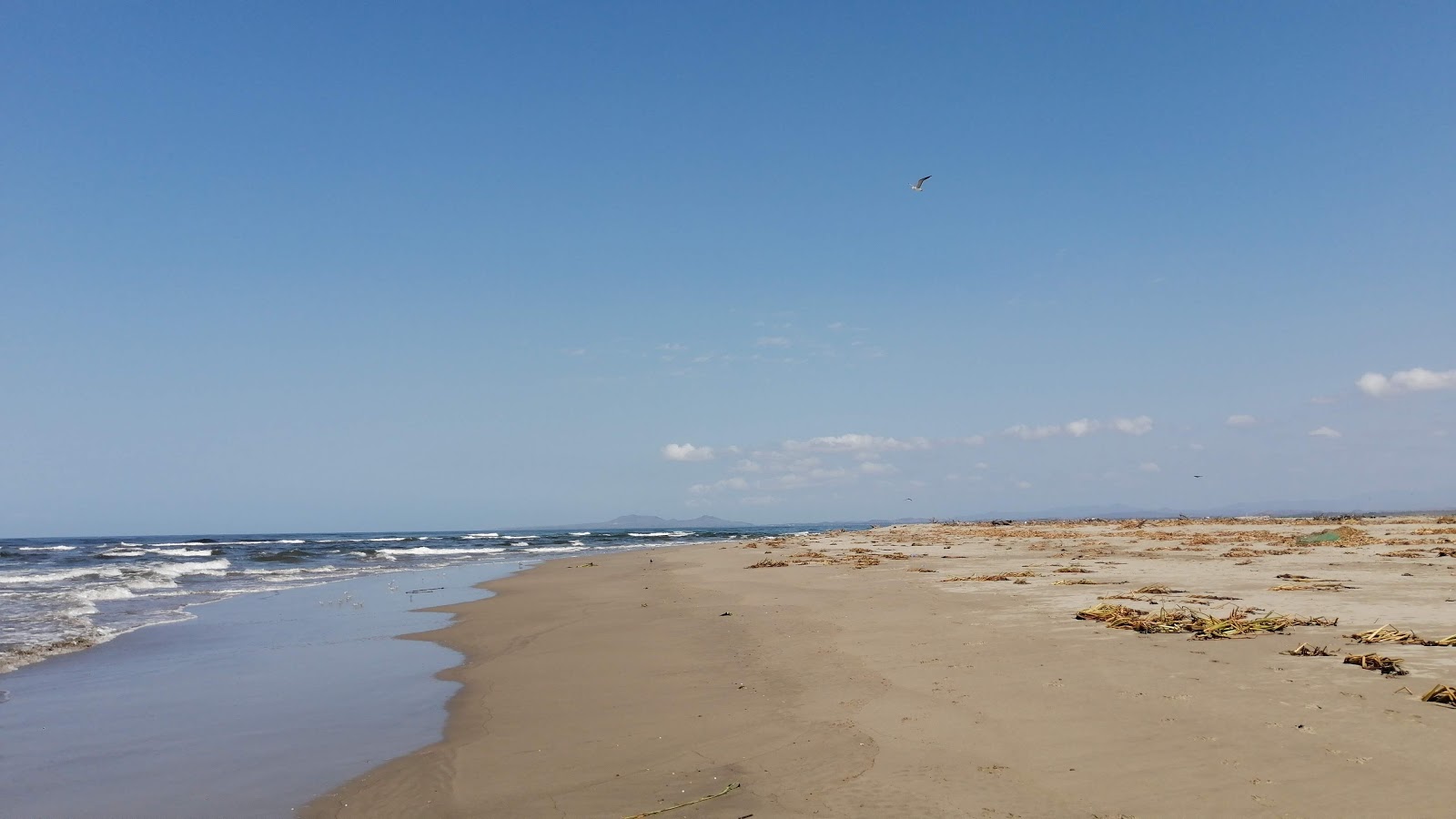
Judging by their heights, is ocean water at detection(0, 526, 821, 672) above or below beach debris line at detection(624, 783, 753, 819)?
below

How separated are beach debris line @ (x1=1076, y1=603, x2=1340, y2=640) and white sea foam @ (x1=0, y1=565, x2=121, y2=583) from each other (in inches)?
1509

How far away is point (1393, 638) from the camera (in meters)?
9.04

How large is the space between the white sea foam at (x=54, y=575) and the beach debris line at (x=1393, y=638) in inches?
1618

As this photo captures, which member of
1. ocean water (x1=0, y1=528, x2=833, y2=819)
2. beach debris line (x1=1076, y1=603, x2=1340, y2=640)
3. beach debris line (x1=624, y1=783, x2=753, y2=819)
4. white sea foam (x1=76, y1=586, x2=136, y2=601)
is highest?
beach debris line (x1=1076, y1=603, x2=1340, y2=640)

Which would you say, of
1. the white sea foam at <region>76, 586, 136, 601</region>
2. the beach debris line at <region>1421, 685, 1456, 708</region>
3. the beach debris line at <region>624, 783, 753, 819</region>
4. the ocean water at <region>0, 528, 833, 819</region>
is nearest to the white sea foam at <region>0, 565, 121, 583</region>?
the white sea foam at <region>76, 586, 136, 601</region>

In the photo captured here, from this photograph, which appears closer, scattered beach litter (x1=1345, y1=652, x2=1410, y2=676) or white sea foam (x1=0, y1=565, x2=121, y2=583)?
scattered beach litter (x1=1345, y1=652, x2=1410, y2=676)

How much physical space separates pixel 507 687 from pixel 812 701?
448 centimetres

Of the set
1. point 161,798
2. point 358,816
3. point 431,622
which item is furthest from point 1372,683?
point 431,622

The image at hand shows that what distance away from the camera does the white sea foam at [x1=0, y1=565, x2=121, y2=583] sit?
103 feet

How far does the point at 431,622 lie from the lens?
17688 millimetres

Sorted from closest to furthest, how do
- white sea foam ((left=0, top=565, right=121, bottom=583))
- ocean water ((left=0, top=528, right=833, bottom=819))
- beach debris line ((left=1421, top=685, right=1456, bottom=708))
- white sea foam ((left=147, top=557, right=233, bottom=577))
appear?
beach debris line ((left=1421, top=685, right=1456, bottom=708)), ocean water ((left=0, top=528, right=833, bottom=819)), white sea foam ((left=0, top=565, right=121, bottom=583)), white sea foam ((left=147, top=557, right=233, bottom=577))

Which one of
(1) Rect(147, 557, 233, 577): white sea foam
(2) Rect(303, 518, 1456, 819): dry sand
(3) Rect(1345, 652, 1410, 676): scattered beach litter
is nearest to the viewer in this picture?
(2) Rect(303, 518, 1456, 819): dry sand

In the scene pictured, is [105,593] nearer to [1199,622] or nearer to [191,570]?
[191,570]

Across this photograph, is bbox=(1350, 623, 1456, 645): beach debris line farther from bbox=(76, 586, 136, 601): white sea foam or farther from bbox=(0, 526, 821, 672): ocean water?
bbox=(76, 586, 136, 601): white sea foam
